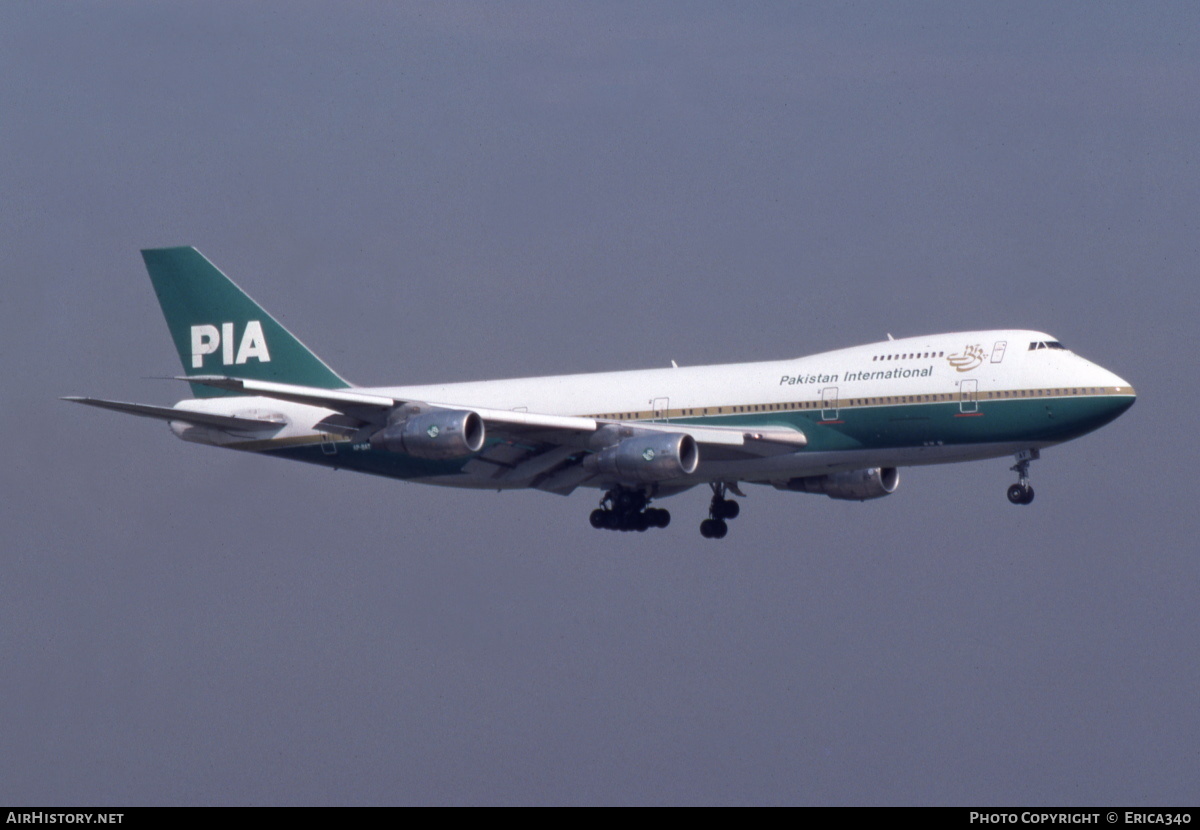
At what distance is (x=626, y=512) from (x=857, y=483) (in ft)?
26.2

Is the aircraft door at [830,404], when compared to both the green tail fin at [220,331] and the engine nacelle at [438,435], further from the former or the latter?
the green tail fin at [220,331]

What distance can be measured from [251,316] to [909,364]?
Answer: 25.2m

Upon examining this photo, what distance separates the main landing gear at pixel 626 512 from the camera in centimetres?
5747

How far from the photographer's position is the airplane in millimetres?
50188

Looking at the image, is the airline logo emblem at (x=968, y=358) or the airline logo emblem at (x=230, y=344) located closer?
the airline logo emblem at (x=968, y=358)

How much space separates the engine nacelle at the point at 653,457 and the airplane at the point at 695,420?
2.1 inches

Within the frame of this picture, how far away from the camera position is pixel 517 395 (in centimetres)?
5841

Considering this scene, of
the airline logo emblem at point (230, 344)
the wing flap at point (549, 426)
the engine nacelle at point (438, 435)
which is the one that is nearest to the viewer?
the engine nacelle at point (438, 435)

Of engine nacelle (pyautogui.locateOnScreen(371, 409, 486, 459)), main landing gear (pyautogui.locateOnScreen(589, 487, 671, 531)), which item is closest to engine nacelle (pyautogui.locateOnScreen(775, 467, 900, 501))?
main landing gear (pyautogui.locateOnScreen(589, 487, 671, 531))

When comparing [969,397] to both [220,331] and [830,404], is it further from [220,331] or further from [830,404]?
[220,331]

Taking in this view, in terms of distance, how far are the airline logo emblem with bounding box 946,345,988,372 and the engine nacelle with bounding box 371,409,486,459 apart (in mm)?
14452

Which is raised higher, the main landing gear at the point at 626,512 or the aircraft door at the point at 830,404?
the aircraft door at the point at 830,404

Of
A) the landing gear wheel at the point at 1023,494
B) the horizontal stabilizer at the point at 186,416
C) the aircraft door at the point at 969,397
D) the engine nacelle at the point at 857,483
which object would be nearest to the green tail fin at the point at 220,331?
the horizontal stabilizer at the point at 186,416

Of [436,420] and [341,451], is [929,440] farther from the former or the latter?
[341,451]
